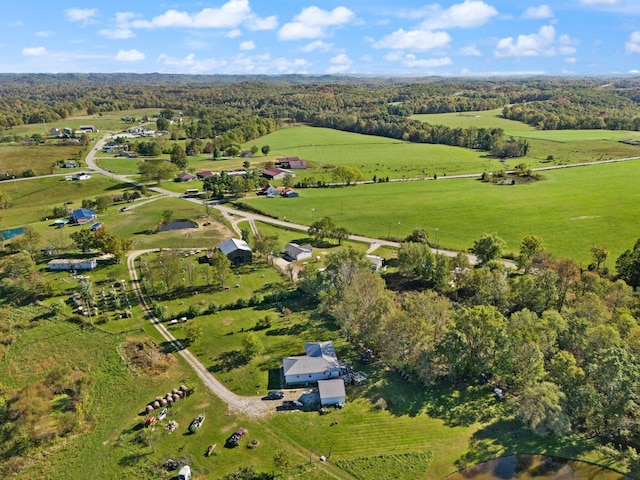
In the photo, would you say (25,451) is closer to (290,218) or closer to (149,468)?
(149,468)

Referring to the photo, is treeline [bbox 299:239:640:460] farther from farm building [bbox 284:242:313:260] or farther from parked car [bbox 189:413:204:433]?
parked car [bbox 189:413:204:433]

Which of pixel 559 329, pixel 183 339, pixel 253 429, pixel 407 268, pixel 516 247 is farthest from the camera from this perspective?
pixel 516 247

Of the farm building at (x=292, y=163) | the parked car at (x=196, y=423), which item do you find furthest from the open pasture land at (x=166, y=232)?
the farm building at (x=292, y=163)

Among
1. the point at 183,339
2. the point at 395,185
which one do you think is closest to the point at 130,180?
the point at 395,185

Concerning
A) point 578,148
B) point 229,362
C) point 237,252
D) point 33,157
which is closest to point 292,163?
point 237,252

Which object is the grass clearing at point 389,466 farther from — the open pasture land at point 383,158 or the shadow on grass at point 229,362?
the open pasture land at point 383,158

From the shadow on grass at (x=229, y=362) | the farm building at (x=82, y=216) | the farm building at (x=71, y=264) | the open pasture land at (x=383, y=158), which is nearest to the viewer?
the shadow on grass at (x=229, y=362)

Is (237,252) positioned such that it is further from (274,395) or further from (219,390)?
(274,395)
